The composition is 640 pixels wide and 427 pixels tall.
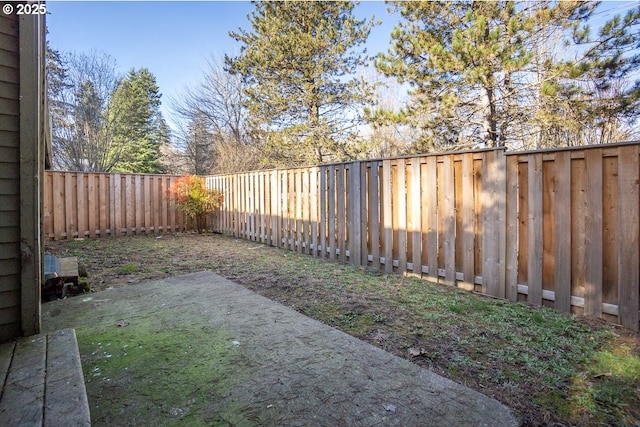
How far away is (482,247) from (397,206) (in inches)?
47.5

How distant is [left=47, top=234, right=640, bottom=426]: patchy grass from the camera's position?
1.64m

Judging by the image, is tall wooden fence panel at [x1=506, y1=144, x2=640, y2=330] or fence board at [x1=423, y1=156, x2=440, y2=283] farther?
fence board at [x1=423, y1=156, x2=440, y2=283]

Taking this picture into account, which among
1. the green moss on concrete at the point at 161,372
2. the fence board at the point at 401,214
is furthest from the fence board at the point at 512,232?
the green moss on concrete at the point at 161,372

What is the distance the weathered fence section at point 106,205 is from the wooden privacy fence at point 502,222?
5.39 meters

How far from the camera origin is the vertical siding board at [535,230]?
9.96ft

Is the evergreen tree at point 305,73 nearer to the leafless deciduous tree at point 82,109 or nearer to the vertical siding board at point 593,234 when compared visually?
the leafless deciduous tree at point 82,109

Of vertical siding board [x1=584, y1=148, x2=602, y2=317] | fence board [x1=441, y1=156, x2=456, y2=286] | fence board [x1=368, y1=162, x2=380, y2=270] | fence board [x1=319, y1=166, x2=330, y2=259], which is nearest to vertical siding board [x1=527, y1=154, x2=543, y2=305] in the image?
vertical siding board [x1=584, y1=148, x2=602, y2=317]

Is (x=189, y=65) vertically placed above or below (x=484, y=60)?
above

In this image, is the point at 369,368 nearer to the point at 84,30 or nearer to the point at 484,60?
the point at 484,60

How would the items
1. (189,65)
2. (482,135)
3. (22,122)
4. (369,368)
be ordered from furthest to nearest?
(189,65) < (482,135) < (22,122) < (369,368)

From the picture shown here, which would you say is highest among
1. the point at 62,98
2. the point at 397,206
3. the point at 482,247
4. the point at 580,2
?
the point at 62,98

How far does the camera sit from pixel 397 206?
4332 mm

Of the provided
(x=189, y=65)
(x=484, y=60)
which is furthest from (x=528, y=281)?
(x=189, y=65)

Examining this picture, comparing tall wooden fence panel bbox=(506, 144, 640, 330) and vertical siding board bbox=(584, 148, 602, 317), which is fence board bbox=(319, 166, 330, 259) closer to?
tall wooden fence panel bbox=(506, 144, 640, 330)
